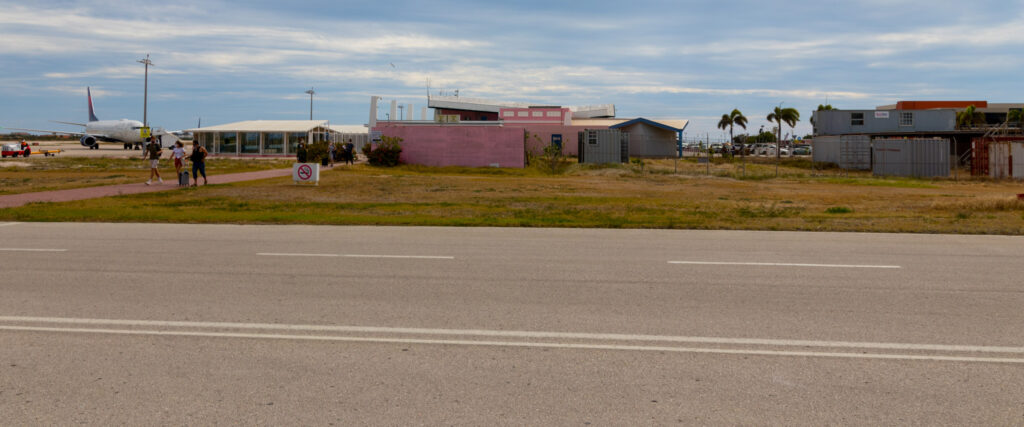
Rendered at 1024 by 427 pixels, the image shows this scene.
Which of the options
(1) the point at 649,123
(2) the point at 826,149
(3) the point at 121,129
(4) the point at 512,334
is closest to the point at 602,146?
(2) the point at 826,149

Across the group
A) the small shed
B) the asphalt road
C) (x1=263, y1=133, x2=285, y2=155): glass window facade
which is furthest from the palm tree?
the asphalt road

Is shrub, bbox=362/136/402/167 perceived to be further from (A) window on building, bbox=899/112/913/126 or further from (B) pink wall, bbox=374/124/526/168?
(A) window on building, bbox=899/112/913/126

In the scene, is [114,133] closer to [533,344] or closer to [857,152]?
[857,152]

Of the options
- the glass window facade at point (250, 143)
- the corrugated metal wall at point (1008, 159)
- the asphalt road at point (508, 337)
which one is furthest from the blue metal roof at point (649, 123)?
the asphalt road at point (508, 337)

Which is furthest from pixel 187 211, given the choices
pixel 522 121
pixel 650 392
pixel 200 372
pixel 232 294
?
pixel 522 121

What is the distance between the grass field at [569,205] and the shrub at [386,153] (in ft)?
31.3

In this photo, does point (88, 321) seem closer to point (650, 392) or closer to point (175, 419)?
point (175, 419)

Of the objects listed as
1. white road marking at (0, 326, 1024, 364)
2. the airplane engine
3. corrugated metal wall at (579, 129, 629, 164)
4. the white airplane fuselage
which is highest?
the white airplane fuselage

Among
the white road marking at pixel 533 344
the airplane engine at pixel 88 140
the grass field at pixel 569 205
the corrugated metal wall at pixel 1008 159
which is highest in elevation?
the airplane engine at pixel 88 140

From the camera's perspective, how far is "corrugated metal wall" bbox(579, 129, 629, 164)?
49281 mm

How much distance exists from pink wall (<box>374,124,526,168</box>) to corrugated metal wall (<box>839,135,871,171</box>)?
20.5 m

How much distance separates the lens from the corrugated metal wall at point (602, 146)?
4928cm

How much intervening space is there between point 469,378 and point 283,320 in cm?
239

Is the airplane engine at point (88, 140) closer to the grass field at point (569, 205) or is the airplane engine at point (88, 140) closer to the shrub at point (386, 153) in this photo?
the shrub at point (386, 153)
